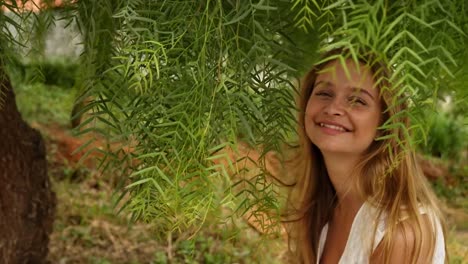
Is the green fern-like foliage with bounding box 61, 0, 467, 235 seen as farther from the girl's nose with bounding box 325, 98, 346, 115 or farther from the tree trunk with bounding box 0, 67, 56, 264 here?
the tree trunk with bounding box 0, 67, 56, 264

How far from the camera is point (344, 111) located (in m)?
0.77

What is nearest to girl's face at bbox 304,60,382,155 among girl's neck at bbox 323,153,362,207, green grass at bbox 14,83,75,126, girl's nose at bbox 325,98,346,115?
girl's nose at bbox 325,98,346,115

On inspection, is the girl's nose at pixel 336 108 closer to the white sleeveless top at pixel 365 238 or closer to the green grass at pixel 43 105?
the white sleeveless top at pixel 365 238

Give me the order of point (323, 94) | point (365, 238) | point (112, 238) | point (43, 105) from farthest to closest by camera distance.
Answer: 1. point (43, 105)
2. point (112, 238)
3. point (365, 238)
4. point (323, 94)

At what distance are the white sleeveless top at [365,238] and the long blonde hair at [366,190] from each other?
2 cm

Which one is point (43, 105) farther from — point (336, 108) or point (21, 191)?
point (336, 108)

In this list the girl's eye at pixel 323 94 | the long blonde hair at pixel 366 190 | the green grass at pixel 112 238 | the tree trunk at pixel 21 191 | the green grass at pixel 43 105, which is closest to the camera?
the girl's eye at pixel 323 94

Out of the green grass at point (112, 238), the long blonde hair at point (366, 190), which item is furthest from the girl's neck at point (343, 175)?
the green grass at point (112, 238)

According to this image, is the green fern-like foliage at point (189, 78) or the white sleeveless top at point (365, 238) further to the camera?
the white sleeveless top at point (365, 238)

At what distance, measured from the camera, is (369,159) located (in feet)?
3.14

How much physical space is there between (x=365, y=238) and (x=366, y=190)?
0.07 metres

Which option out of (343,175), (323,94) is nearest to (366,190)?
(343,175)

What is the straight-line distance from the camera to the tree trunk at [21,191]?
138 cm

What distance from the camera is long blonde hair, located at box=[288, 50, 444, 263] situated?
959mm
